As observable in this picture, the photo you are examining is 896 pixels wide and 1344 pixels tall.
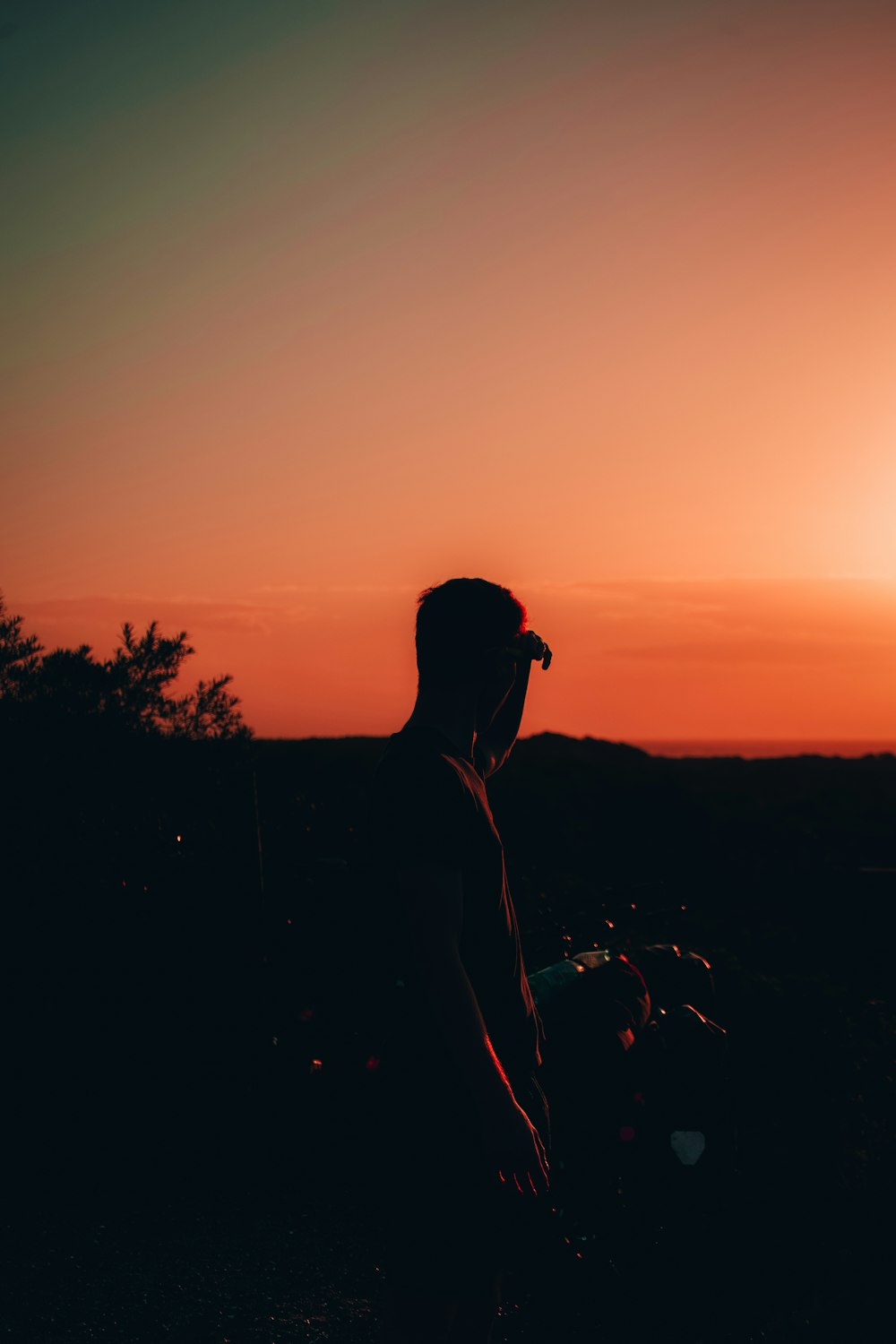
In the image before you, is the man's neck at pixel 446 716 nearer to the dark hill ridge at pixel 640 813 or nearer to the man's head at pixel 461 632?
the man's head at pixel 461 632

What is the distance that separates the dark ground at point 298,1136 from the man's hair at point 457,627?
123 cm

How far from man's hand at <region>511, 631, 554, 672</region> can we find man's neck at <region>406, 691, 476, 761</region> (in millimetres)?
235

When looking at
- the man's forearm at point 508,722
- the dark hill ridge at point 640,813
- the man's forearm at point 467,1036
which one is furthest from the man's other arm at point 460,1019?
the dark hill ridge at point 640,813

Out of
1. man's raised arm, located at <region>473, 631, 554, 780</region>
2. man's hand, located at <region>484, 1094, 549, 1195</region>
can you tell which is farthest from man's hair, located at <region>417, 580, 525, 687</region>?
man's hand, located at <region>484, 1094, 549, 1195</region>

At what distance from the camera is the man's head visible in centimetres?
224

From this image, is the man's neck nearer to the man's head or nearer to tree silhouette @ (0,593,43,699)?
the man's head

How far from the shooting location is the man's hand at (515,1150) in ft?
6.15

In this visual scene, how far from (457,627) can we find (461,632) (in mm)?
13

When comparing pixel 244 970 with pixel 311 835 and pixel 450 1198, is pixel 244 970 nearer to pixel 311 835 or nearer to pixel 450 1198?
pixel 311 835

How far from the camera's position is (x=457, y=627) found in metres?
2.24

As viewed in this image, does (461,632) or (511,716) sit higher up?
(461,632)

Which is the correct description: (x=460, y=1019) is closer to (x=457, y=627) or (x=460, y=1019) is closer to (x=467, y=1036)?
(x=467, y=1036)

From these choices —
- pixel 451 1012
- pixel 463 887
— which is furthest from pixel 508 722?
pixel 451 1012

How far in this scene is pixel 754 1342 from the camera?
363 centimetres
